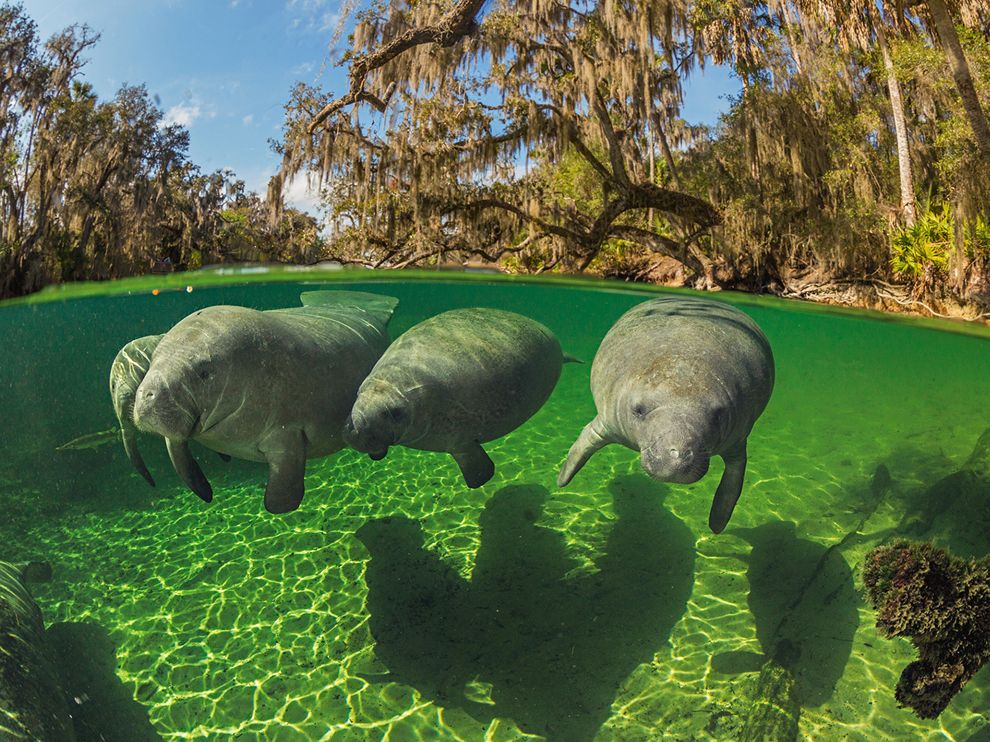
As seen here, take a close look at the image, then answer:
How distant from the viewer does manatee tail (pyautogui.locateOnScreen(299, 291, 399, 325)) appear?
5156 mm

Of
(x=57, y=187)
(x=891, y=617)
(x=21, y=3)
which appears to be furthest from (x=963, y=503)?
(x=21, y=3)

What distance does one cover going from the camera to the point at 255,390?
11.3 feet

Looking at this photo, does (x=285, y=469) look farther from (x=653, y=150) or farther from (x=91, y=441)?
(x=653, y=150)

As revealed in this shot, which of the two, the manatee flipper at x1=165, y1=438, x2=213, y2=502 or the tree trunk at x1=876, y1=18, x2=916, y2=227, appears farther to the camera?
the tree trunk at x1=876, y1=18, x2=916, y2=227

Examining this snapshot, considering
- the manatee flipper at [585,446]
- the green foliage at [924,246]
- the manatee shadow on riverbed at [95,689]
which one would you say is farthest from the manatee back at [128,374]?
the green foliage at [924,246]

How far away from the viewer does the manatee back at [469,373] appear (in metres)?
3.60

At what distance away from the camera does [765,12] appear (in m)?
16.7

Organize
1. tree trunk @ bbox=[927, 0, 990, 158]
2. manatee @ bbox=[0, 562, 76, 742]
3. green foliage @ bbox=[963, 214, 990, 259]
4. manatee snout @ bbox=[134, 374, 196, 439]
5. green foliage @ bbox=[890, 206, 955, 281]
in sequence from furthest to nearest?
green foliage @ bbox=[890, 206, 955, 281]
tree trunk @ bbox=[927, 0, 990, 158]
green foliage @ bbox=[963, 214, 990, 259]
manatee @ bbox=[0, 562, 76, 742]
manatee snout @ bbox=[134, 374, 196, 439]

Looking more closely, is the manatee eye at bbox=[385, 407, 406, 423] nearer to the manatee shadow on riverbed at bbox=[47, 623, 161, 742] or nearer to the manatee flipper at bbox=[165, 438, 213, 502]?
the manatee flipper at bbox=[165, 438, 213, 502]

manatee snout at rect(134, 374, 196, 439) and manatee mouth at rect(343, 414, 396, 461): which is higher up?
manatee snout at rect(134, 374, 196, 439)

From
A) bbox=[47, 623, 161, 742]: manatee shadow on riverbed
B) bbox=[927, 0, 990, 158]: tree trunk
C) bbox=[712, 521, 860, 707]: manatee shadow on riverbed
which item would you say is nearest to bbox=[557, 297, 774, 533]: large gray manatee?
bbox=[712, 521, 860, 707]: manatee shadow on riverbed

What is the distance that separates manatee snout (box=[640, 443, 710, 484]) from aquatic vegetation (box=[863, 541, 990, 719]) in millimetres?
1492

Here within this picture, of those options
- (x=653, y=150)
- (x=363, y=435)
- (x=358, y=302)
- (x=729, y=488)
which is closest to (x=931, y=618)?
(x=729, y=488)

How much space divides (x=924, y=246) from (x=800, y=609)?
1153 centimetres
